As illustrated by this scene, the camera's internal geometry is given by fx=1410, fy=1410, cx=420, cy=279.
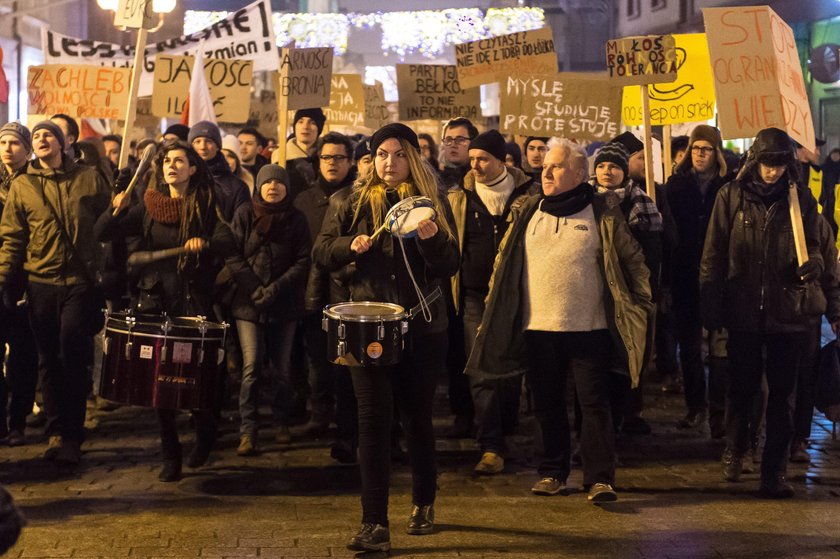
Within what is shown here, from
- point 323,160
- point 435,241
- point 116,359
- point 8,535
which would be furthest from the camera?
point 323,160

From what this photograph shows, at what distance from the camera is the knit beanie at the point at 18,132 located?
9672 millimetres

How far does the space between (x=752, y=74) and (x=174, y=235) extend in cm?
398

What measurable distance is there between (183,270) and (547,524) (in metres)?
2.71

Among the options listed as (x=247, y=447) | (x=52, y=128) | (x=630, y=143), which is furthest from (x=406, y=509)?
(x=630, y=143)

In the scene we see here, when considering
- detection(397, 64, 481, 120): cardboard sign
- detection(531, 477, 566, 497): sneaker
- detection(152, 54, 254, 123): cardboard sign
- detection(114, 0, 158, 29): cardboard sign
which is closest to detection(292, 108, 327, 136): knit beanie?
detection(114, 0, 158, 29): cardboard sign

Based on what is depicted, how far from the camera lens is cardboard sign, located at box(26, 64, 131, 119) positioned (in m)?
15.5

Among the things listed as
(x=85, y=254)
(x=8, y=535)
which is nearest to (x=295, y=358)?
(x=85, y=254)

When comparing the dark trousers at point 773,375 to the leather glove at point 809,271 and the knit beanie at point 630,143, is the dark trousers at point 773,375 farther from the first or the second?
the knit beanie at point 630,143

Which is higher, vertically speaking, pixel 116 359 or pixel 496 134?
pixel 496 134

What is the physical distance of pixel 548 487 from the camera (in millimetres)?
8281

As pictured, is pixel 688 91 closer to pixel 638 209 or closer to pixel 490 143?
pixel 638 209

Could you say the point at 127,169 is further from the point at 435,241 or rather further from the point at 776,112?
the point at 776,112

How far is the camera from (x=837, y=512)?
7.86 metres

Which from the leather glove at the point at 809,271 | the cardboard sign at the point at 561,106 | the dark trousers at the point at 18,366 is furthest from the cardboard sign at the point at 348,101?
the leather glove at the point at 809,271
